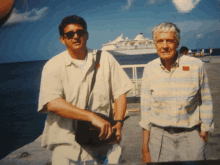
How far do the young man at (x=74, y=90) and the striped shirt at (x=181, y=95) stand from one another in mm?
358

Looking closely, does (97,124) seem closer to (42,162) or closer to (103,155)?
(103,155)

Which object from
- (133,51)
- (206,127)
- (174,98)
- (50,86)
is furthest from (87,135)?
(133,51)

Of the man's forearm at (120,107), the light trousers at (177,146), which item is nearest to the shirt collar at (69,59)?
the man's forearm at (120,107)

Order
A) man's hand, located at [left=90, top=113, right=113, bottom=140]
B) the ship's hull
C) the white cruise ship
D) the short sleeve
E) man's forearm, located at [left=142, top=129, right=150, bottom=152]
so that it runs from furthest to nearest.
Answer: the white cruise ship → the ship's hull → man's forearm, located at [left=142, top=129, right=150, bottom=152] → the short sleeve → man's hand, located at [left=90, top=113, right=113, bottom=140]

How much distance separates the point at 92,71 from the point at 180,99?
85 centimetres

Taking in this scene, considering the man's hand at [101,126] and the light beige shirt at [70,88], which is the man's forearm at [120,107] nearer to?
the light beige shirt at [70,88]

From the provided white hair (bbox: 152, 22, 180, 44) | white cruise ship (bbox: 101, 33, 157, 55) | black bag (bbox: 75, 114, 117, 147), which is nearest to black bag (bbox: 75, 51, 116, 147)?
black bag (bbox: 75, 114, 117, 147)

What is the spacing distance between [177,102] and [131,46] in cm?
6356

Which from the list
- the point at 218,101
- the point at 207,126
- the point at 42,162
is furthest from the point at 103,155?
the point at 218,101

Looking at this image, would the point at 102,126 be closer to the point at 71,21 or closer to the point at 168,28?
the point at 71,21

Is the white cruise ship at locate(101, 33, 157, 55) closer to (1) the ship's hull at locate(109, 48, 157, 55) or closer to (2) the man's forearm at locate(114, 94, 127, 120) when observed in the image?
(1) the ship's hull at locate(109, 48, 157, 55)

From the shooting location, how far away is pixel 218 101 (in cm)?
664

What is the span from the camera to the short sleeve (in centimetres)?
160

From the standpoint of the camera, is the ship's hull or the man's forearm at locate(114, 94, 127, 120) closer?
the man's forearm at locate(114, 94, 127, 120)
